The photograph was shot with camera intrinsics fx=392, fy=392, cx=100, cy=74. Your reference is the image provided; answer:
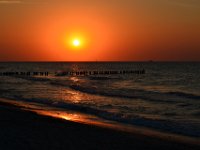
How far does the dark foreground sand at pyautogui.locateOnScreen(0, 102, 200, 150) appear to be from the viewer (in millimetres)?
11133

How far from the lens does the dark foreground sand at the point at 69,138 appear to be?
438 inches

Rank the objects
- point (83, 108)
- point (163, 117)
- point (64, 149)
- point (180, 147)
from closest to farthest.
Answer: point (64, 149), point (180, 147), point (163, 117), point (83, 108)

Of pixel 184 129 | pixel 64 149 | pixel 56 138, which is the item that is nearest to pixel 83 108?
pixel 184 129

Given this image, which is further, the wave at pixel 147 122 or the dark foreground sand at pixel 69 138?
the wave at pixel 147 122

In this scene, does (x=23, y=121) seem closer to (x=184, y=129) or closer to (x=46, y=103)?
(x=184, y=129)

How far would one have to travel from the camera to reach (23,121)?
15.9m

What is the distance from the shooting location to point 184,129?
49.7ft

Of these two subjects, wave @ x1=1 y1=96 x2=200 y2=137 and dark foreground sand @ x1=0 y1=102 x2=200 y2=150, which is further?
wave @ x1=1 y1=96 x2=200 y2=137

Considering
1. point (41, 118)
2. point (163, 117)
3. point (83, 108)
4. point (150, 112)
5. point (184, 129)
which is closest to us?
point (184, 129)

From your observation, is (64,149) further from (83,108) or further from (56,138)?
(83,108)

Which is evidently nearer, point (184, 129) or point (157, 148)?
point (157, 148)

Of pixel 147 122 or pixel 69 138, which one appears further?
pixel 147 122

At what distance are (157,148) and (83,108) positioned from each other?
11473mm

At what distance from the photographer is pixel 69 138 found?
12.3m
